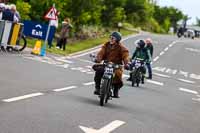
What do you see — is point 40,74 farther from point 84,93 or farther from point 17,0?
point 17,0

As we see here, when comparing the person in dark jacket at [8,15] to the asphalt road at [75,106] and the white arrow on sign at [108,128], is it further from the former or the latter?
the white arrow on sign at [108,128]

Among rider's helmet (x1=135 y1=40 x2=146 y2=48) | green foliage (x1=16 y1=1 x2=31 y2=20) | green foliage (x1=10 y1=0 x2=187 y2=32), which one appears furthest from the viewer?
green foliage (x1=10 y1=0 x2=187 y2=32)

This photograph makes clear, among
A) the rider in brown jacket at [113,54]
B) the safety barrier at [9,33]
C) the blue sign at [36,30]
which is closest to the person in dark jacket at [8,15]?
the safety barrier at [9,33]

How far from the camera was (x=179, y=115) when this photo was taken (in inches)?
571

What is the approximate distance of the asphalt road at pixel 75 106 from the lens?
33.4 feet

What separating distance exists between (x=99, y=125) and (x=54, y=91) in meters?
4.77

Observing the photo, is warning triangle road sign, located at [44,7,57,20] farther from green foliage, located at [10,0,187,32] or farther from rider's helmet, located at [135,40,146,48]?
rider's helmet, located at [135,40,146,48]

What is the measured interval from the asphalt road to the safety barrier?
2148 mm

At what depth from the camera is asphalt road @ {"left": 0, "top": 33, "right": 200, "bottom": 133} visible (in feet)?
33.4

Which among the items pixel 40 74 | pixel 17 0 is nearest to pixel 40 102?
pixel 40 74

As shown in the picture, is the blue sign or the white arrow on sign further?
the blue sign

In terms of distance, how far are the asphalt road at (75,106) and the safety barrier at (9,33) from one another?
2148 mm

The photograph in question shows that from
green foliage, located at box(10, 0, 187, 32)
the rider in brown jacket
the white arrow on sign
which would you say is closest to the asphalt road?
the white arrow on sign

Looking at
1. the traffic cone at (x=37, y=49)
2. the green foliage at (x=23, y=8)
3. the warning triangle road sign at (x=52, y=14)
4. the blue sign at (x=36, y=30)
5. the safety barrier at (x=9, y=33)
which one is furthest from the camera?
the green foliage at (x=23, y=8)
